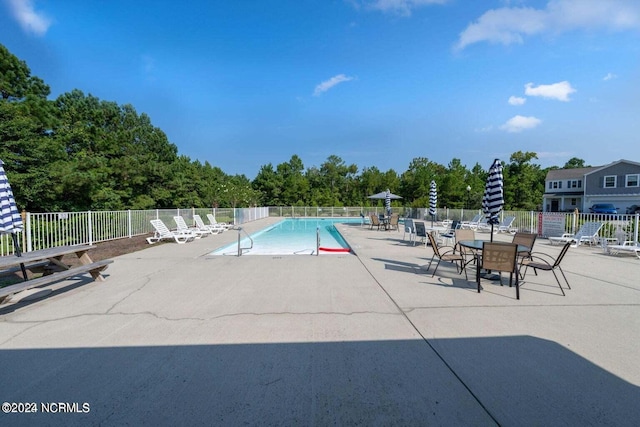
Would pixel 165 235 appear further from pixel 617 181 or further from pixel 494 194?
pixel 617 181

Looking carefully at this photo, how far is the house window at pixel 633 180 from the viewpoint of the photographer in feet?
88.7

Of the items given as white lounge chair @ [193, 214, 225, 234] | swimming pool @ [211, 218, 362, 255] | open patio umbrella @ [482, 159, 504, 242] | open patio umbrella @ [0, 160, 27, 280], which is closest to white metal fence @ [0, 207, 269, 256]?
white lounge chair @ [193, 214, 225, 234]

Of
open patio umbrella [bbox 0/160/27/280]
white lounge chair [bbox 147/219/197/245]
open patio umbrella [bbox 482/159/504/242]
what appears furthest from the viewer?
white lounge chair [bbox 147/219/197/245]

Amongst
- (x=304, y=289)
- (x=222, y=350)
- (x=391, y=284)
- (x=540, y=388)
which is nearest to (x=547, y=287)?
(x=391, y=284)

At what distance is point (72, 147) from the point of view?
669 inches

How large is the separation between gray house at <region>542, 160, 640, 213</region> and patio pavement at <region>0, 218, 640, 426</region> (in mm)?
32917

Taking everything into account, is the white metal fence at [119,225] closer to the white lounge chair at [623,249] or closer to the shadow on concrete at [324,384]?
the white lounge chair at [623,249]

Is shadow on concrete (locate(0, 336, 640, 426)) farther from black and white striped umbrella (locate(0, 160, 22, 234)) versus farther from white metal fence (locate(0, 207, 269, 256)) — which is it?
white metal fence (locate(0, 207, 269, 256))

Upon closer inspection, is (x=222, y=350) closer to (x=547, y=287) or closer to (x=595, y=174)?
(x=547, y=287)

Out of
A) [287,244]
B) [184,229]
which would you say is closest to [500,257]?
[287,244]

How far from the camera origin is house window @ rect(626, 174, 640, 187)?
27.0 meters

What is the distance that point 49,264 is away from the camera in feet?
16.8

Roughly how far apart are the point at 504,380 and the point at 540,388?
0.77 ft

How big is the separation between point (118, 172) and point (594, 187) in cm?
4272
